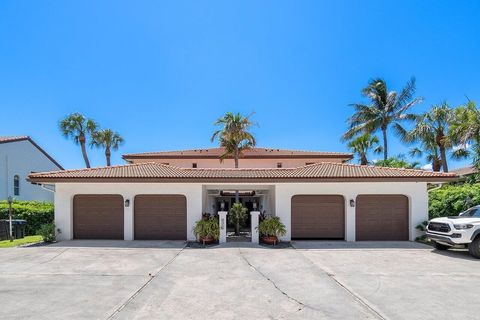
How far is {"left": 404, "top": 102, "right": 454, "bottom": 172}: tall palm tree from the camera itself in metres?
27.5

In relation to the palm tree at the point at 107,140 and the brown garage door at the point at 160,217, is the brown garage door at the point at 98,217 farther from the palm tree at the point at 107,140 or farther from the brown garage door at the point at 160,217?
the palm tree at the point at 107,140

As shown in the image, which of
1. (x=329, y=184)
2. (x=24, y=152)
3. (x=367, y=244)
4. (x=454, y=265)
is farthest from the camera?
(x=24, y=152)

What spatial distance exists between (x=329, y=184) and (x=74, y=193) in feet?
40.6

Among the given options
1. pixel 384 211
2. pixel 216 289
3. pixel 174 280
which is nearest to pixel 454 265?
pixel 384 211

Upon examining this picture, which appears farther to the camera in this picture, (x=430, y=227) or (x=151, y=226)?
(x=151, y=226)

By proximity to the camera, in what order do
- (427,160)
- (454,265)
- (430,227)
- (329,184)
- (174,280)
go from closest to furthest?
(174,280) → (454,265) → (430,227) → (329,184) → (427,160)

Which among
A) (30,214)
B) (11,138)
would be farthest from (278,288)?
(11,138)

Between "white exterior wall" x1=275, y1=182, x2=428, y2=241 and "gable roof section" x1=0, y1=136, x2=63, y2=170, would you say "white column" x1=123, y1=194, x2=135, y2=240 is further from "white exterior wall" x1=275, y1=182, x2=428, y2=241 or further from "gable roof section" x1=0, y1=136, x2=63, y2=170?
"gable roof section" x1=0, y1=136, x2=63, y2=170

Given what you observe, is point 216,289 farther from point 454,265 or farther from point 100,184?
point 100,184

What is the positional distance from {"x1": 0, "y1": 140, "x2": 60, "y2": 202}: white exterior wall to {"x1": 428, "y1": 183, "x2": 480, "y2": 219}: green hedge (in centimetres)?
2930

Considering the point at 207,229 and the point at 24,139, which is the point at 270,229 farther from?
the point at 24,139

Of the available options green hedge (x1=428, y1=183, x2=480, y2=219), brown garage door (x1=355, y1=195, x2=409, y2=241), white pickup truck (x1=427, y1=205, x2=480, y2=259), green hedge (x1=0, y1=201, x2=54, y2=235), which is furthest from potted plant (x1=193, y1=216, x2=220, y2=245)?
green hedge (x1=428, y1=183, x2=480, y2=219)

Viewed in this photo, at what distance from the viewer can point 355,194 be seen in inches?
601

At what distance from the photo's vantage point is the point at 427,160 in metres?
32.3
